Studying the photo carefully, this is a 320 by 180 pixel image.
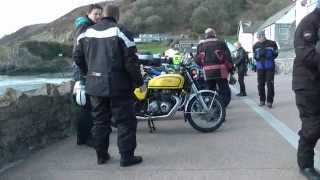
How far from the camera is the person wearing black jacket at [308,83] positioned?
606 cm

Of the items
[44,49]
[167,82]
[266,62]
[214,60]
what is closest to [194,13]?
[44,49]

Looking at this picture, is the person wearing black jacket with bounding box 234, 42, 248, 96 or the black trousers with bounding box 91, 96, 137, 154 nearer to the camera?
the black trousers with bounding box 91, 96, 137, 154

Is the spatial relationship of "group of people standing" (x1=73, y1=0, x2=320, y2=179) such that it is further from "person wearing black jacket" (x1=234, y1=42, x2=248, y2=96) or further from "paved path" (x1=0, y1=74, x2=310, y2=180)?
"person wearing black jacket" (x1=234, y1=42, x2=248, y2=96)

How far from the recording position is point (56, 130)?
9516mm

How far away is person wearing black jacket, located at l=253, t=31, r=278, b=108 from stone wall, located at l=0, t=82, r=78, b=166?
193 inches

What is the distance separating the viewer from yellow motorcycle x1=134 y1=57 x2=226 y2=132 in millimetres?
9805

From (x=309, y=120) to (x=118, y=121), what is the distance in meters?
2.22

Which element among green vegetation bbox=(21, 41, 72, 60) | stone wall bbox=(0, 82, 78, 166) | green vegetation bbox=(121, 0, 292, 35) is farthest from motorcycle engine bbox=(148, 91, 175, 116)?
green vegetation bbox=(121, 0, 292, 35)

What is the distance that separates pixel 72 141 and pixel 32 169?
2118mm

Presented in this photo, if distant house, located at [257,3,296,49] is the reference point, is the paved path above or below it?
below

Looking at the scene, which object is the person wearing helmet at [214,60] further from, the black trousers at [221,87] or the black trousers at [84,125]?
the black trousers at [84,125]

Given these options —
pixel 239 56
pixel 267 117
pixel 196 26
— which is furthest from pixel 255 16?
pixel 267 117

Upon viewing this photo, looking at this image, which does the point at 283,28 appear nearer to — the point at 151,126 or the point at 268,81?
the point at 268,81

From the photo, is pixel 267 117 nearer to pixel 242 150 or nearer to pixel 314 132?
pixel 242 150
